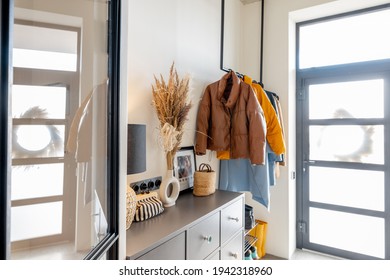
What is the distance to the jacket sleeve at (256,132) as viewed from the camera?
178cm

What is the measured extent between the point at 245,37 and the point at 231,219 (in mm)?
2175

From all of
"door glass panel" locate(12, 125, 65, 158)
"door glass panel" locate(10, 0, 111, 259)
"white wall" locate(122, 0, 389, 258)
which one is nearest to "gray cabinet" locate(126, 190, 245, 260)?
"door glass panel" locate(10, 0, 111, 259)

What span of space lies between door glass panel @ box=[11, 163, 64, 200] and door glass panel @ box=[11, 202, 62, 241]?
0.10ft

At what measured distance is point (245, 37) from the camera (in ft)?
9.11

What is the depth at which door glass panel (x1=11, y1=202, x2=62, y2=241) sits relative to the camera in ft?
1.68

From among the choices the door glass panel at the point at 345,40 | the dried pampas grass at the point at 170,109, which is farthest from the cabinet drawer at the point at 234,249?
the door glass panel at the point at 345,40

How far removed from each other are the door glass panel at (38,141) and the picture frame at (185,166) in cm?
110

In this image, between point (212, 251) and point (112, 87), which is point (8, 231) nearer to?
point (112, 87)

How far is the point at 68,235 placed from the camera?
69 centimetres

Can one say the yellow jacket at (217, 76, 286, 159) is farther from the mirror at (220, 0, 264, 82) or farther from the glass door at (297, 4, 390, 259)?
the glass door at (297, 4, 390, 259)
